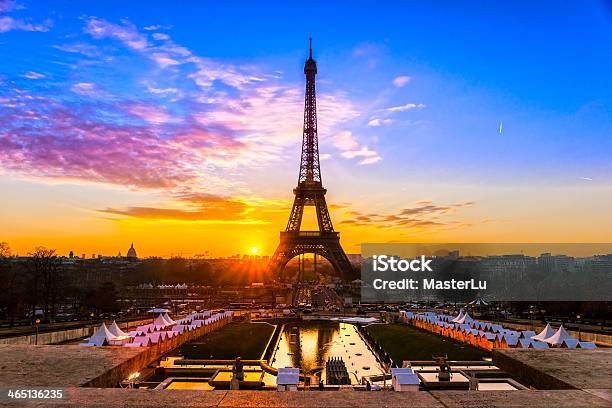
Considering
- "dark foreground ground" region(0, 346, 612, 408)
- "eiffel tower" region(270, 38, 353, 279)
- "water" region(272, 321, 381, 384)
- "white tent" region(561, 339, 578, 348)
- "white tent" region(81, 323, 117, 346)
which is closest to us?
"dark foreground ground" region(0, 346, 612, 408)

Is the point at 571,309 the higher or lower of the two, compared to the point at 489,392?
lower

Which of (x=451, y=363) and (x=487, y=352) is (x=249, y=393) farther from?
(x=487, y=352)

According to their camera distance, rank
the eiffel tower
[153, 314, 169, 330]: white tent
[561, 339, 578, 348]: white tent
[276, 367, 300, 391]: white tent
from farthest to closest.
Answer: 1. the eiffel tower
2. [153, 314, 169, 330]: white tent
3. [561, 339, 578, 348]: white tent
4. [276, 367, 300, 391]: white tent

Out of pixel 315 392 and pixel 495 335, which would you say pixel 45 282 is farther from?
pixel 315 392

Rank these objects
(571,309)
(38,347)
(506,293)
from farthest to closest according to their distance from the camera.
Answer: (506,293) → (571,309) → (38,347)

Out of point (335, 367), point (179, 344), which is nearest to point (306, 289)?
point (179, 344)

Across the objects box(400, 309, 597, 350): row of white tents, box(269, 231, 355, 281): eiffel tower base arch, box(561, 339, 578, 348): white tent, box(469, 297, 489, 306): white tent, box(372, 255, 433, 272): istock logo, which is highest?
box(269, 231, 355, 281): eiffel tower base arch
